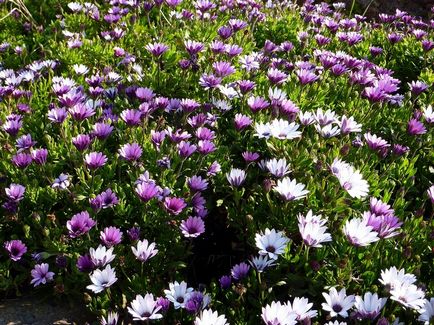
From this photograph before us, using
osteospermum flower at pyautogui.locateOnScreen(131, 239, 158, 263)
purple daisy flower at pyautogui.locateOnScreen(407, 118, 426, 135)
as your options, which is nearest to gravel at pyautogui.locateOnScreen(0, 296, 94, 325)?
osteospermum flower at pyautogui.locateOnScreen(131, 239, 158, 263)

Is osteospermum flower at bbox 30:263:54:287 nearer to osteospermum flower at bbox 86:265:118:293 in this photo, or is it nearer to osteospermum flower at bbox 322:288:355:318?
osteospermum flower at bbox 86:265:118:293

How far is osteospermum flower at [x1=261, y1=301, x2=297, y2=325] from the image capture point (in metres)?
2.02

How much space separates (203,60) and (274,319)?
8.08ft

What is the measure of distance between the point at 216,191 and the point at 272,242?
0.71 metres

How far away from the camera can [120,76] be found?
381 centimetres

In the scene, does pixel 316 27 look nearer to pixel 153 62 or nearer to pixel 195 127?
pixel 153 62

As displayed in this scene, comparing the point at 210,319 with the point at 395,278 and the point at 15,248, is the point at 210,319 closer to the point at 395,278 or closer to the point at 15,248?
the point at 395,278

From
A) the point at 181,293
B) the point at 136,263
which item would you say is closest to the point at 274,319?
the point at 181,293

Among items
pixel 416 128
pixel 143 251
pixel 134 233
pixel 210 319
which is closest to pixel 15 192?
pixel 134 233

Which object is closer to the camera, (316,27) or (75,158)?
(75,158)

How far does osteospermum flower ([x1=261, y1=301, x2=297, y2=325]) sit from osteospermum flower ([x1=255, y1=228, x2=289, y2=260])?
29 cm

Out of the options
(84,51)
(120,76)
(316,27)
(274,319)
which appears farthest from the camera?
(316,27)

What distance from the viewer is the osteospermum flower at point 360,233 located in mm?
2268

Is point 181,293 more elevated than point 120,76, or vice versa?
point 120,76
